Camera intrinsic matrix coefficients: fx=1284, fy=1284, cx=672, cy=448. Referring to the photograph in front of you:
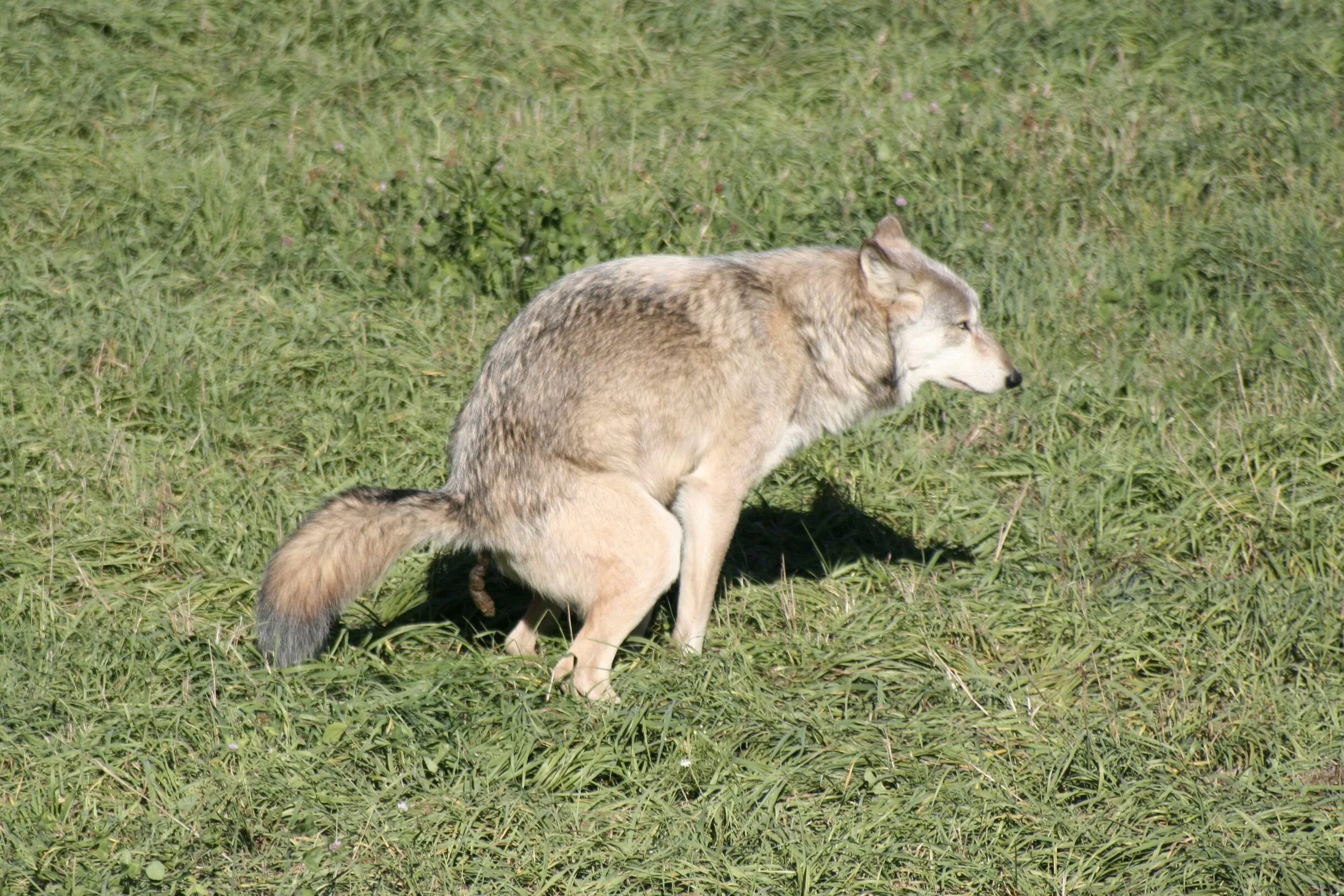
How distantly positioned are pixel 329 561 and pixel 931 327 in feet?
8.12

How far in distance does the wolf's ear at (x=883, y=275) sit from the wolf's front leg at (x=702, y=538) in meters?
0.95

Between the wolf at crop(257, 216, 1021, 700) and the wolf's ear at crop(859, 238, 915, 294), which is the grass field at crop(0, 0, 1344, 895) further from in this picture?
the wolf's ear at crop(859, 238, 915, 294)

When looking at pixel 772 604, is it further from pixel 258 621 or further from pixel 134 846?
pixel 134 846

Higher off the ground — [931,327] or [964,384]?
[931,327]

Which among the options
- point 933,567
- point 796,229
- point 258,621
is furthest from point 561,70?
point 258,621

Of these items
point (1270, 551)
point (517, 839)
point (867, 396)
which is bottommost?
point (1270, 551)

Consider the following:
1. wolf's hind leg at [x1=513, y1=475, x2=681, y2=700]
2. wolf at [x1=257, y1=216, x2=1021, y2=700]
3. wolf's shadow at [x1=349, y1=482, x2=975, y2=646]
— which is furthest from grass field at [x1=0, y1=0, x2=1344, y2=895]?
wolf at [x1=257, y1=216, x2=1021, y2=700]

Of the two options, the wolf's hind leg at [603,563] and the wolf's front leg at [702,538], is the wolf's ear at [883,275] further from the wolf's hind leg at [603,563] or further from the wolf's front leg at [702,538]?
the wolf's hind leg at [603,563]

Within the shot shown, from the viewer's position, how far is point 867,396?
200 inches

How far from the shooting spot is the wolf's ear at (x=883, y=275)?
192 inches

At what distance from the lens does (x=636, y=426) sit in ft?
14.9

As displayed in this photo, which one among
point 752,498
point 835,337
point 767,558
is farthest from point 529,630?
point 835,337

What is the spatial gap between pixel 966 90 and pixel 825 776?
544 cm

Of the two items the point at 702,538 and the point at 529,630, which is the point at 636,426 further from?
the point at 529,630
